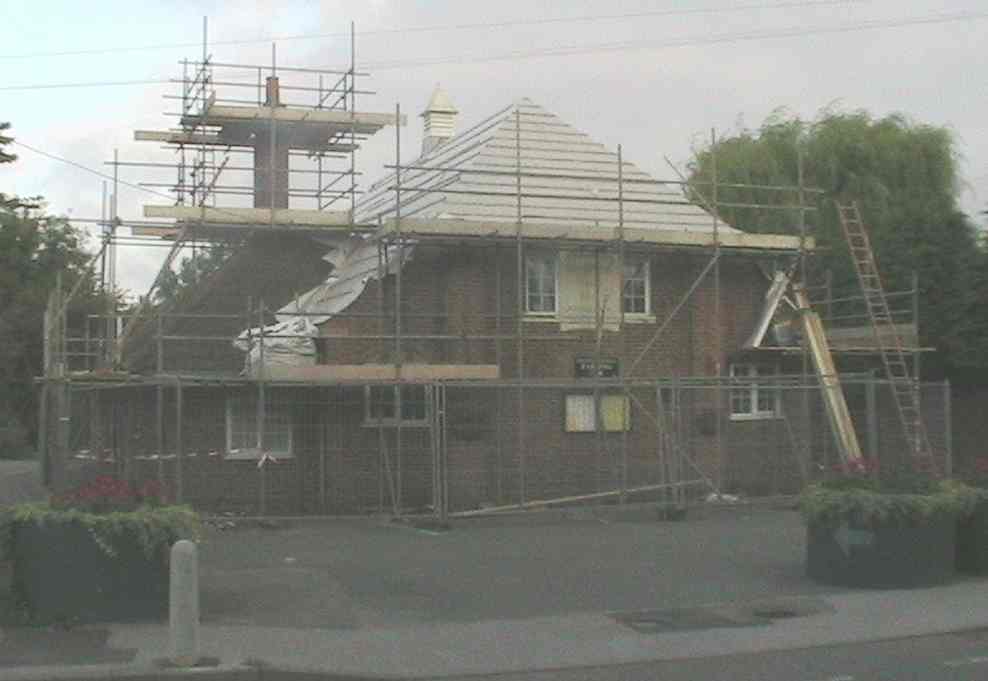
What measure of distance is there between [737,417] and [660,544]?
6748 mm

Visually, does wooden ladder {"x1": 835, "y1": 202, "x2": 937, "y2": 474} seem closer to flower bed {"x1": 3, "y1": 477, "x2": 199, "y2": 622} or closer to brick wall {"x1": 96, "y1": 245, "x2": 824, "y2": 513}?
brick wall {"x1": 96, "y1": 245, "x2": 824, "y2": 513}

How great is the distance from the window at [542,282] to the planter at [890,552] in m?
9.35

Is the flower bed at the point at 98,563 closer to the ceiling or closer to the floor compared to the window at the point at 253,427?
closer to the floor

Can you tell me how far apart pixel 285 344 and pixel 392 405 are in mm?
2056

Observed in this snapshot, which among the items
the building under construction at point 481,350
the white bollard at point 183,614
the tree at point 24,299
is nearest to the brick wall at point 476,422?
the building under construction at point 481,350

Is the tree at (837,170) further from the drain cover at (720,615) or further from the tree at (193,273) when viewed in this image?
the drain cover at (720,615)

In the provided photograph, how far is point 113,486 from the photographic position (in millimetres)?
12102

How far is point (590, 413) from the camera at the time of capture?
22328 millimetres

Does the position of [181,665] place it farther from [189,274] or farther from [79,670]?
[189,274]

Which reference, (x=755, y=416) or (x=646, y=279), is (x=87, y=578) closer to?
(x=646, y=279)

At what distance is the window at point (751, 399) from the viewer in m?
23.5

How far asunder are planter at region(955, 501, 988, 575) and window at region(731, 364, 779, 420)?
8730mm

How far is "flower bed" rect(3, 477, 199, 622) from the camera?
11.5 m

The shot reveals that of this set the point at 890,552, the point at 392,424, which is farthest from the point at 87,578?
the point at 392,424
